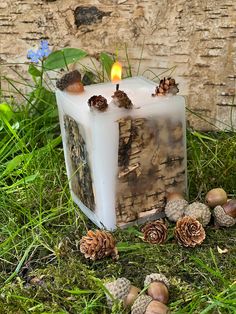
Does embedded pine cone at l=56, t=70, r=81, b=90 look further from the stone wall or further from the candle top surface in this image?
the stone wall

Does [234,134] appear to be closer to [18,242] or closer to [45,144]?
[45,144]

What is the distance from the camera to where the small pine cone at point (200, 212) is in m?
1.07

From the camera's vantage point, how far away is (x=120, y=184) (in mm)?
1065

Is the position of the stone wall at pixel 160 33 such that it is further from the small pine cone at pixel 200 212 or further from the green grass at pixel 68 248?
the small pine cone at pixel 200 212

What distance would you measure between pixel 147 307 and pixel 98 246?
16cm

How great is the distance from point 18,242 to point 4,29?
659 millimetres

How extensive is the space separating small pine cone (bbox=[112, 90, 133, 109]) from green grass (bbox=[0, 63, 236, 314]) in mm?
212

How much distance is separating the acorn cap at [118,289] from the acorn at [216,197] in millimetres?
258

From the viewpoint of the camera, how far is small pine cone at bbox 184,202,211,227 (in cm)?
107

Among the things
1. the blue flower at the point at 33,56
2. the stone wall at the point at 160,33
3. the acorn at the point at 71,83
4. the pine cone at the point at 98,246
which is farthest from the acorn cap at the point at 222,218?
the blue flower at the point at 33,56

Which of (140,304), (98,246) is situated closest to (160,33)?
(98,246)

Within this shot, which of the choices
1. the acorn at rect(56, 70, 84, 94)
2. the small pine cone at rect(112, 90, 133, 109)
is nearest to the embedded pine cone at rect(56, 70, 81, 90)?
the acorn at rect(56, 70, 84, 94)

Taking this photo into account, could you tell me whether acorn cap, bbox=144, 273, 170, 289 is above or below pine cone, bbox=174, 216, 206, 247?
below

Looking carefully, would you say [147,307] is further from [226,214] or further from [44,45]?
[44,45]
